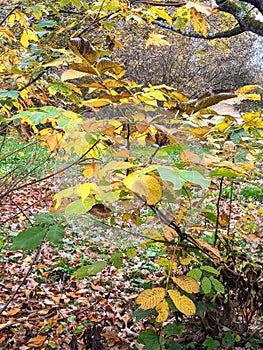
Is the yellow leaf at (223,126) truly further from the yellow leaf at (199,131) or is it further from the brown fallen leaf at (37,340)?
the brown fallen leaf at (37,340)

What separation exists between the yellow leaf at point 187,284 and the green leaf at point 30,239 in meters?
0.47

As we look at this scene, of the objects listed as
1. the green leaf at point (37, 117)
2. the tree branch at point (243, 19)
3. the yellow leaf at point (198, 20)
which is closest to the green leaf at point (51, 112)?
the green leaf at point (37, 117)

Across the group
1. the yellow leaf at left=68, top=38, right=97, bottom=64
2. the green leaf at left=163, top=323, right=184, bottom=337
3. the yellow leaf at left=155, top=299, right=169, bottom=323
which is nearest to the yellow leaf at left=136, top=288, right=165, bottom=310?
the yellow leaf at left=155, top=299, right=169, bottom=323

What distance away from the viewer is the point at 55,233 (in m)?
1.22

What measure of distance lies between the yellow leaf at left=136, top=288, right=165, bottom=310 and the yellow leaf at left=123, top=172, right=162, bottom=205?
1.93 ft

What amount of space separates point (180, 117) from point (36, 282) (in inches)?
97.6

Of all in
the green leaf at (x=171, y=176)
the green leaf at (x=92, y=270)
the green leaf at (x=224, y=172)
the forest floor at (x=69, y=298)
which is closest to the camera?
the green leaf at (x=171, y=176)

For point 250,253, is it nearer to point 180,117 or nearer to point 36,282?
point 36,282

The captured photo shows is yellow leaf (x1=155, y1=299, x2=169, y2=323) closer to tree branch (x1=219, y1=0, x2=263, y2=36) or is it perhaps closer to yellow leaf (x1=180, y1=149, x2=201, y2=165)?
yellow leaf (x1=180, y1=149, x2=201, y2=165)

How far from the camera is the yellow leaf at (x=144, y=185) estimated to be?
0.78 m

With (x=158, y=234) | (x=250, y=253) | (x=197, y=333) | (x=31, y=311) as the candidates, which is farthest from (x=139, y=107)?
(x=250, y=253)

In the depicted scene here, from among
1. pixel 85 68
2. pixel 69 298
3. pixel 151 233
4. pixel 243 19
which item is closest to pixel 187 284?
pixel 151 233

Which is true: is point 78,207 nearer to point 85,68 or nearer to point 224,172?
point 85,68

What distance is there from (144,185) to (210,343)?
118cm
